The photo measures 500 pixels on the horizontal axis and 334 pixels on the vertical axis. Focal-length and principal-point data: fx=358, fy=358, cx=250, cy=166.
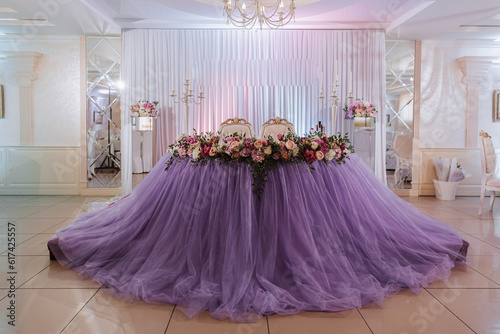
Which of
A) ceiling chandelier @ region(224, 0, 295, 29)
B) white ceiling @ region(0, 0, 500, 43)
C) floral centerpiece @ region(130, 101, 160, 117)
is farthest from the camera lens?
floral centerpiece @ region(130, 101, 160, 117)

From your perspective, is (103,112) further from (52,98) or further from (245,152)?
(245,152)

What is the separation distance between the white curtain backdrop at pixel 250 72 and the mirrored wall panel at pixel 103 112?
285 mm

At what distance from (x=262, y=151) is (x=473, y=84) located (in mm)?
5600

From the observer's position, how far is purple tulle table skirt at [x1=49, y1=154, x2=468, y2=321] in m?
2.15

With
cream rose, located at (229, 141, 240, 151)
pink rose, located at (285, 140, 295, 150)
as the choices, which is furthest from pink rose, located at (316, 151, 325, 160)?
cream rose, located at (229, 141, 240, 151)

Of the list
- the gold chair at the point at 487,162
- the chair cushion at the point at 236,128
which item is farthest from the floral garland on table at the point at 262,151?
the gold chair at the point at 487,162

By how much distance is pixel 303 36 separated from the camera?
19.9 ft

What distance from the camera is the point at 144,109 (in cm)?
568

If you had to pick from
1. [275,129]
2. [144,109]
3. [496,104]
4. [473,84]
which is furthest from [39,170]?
[496,104]

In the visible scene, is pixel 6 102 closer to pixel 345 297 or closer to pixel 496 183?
pixel 345 297

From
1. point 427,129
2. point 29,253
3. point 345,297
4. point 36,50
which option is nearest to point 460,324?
point 345,297

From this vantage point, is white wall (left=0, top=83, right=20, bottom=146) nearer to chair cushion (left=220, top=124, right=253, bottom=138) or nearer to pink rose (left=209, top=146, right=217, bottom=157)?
chair cushion (left=220, top=124, right=253, bottom=138)

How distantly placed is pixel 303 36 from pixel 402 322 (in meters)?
5.13

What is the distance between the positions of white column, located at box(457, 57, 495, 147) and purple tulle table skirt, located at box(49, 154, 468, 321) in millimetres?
4283
